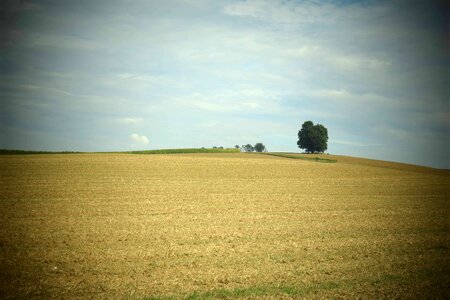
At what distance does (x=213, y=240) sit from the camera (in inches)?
498

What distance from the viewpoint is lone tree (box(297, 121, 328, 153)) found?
82.8m

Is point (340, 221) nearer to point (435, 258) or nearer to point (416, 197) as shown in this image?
point (435, 258)

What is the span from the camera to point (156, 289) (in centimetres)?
814

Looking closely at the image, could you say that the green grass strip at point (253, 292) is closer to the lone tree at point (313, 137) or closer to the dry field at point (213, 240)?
the dry field at point (213, 240)

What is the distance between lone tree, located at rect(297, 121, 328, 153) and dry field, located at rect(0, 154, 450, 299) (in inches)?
A: 2195

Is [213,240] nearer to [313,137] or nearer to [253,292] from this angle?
[253,292]

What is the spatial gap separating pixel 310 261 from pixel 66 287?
26.4 ft

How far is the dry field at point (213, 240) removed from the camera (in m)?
8.47

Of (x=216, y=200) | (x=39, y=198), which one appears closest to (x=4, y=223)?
(x=39, y=198)

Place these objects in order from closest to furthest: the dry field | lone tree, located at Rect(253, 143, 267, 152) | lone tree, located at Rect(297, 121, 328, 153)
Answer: the dry field < lone tree, located at Rect(297, 121, 328, 153) < lone tree, located at Rect(253, 143, 267, 152)

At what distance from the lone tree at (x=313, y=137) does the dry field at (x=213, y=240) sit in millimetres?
55743

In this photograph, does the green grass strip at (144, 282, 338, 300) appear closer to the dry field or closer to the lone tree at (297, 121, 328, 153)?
the dry field

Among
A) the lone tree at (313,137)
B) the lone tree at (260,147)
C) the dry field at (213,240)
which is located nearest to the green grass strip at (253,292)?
the dry field at (213,240)

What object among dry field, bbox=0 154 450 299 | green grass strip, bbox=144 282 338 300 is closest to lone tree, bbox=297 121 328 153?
dry field, bbox=0 154 450 299
